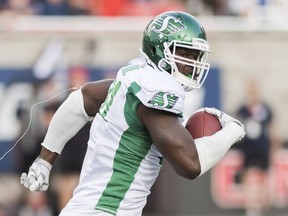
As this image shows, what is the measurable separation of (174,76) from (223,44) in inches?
253

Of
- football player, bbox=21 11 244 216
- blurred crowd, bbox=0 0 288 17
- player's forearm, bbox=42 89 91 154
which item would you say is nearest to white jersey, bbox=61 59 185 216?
football player, bbox=21 11 244 216

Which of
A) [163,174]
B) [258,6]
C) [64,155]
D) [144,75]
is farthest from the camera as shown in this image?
[258,6]

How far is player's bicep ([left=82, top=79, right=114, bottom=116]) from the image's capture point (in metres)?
5.09

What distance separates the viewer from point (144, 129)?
4656 mm

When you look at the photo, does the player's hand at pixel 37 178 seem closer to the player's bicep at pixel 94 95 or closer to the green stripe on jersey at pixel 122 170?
the player's bicep at pixel 94 95

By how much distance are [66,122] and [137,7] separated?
5.76 m

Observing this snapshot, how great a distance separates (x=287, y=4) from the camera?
1091 centimetres

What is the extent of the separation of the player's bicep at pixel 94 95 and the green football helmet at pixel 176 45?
15.4 inches

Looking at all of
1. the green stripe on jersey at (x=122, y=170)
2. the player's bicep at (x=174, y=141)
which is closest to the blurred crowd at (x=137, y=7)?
the green stripe on jersey at (x=122, y=170)

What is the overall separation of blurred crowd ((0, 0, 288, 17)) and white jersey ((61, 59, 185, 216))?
5.97 meters

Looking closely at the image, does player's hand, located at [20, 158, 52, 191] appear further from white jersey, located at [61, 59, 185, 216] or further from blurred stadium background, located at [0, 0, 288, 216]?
blurred stadium background, located at [0, 0, 288, 216]

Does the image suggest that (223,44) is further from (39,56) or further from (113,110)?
(113,110)

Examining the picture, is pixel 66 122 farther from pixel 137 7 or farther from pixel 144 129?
pixel 137 7

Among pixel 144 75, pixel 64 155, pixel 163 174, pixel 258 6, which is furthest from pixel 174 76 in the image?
pixel 258 6
